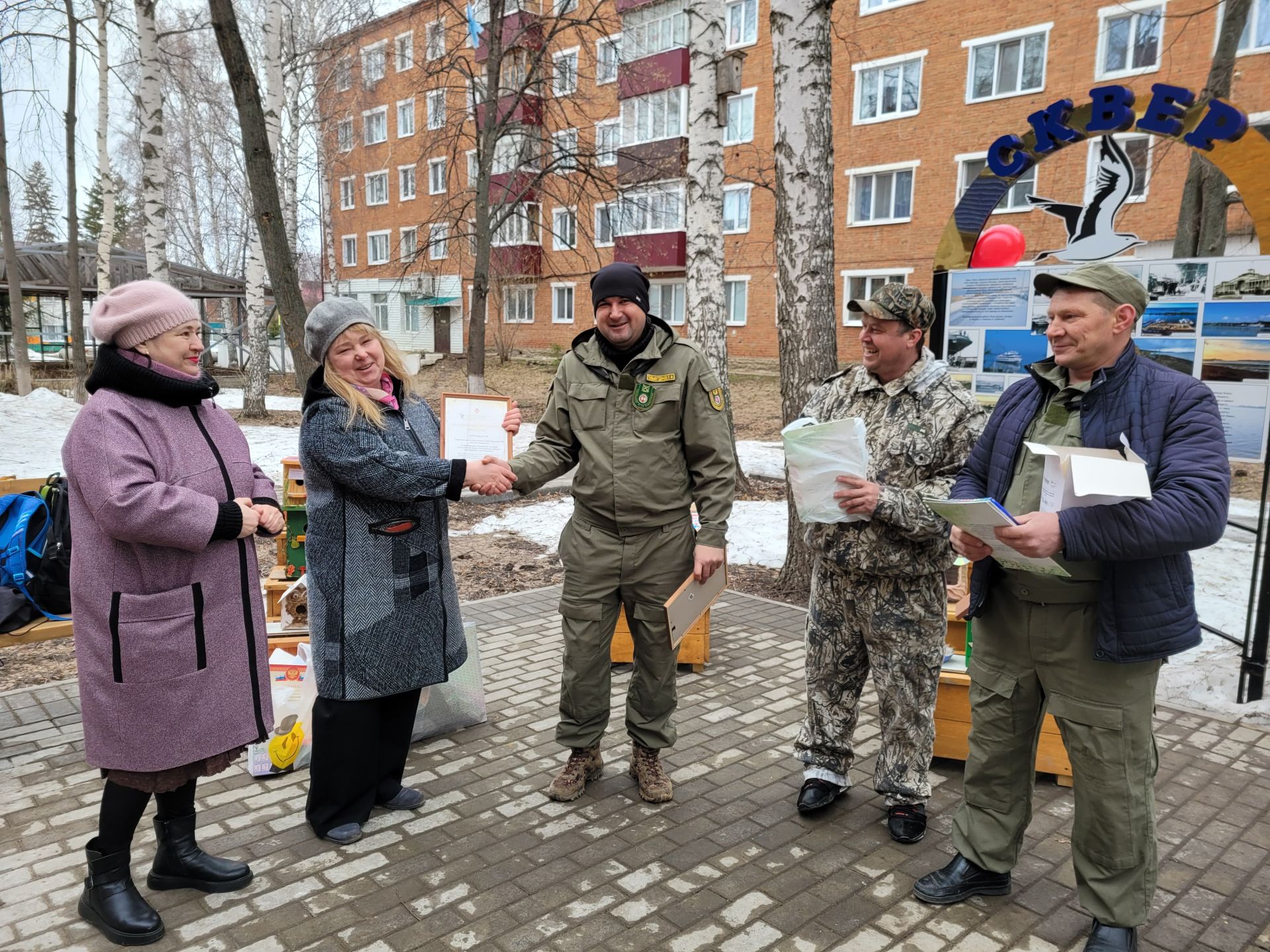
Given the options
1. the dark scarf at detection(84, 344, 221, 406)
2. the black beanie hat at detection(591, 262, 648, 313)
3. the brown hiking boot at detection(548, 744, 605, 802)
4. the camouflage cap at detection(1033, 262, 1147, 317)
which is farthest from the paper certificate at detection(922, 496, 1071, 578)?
the dark scarf at detection(84, 344, 221, 406)

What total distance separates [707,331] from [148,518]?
253 inches

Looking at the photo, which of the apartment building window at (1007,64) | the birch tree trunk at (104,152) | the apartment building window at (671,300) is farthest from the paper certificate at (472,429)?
the apartment building window at (671,300)

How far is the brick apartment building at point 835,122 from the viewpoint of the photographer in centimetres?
1694

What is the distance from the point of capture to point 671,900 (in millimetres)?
2822

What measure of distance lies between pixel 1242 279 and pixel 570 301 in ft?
91.4

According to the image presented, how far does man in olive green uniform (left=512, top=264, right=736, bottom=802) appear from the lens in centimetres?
334

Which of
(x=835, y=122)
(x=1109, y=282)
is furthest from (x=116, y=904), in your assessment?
(x=835, y=122)

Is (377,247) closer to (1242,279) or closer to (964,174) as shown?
(964,174)

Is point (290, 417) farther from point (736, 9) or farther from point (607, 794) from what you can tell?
point (736, 9)

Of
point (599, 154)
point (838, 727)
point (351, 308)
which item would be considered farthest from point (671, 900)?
point (599, 154)

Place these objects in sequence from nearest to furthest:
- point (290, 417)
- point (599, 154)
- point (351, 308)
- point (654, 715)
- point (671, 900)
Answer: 1. point (671, 900)
2. point (351, 308)
3. point (654, 715)
4. point (599, 154)
5. point (290, 417)

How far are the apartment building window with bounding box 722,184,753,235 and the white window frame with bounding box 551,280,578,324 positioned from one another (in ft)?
21.7

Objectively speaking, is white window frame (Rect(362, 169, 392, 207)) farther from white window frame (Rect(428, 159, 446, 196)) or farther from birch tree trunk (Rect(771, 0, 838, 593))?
birch tree trunk (Rect(771, 0, 838, 593))

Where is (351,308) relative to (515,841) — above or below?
above
